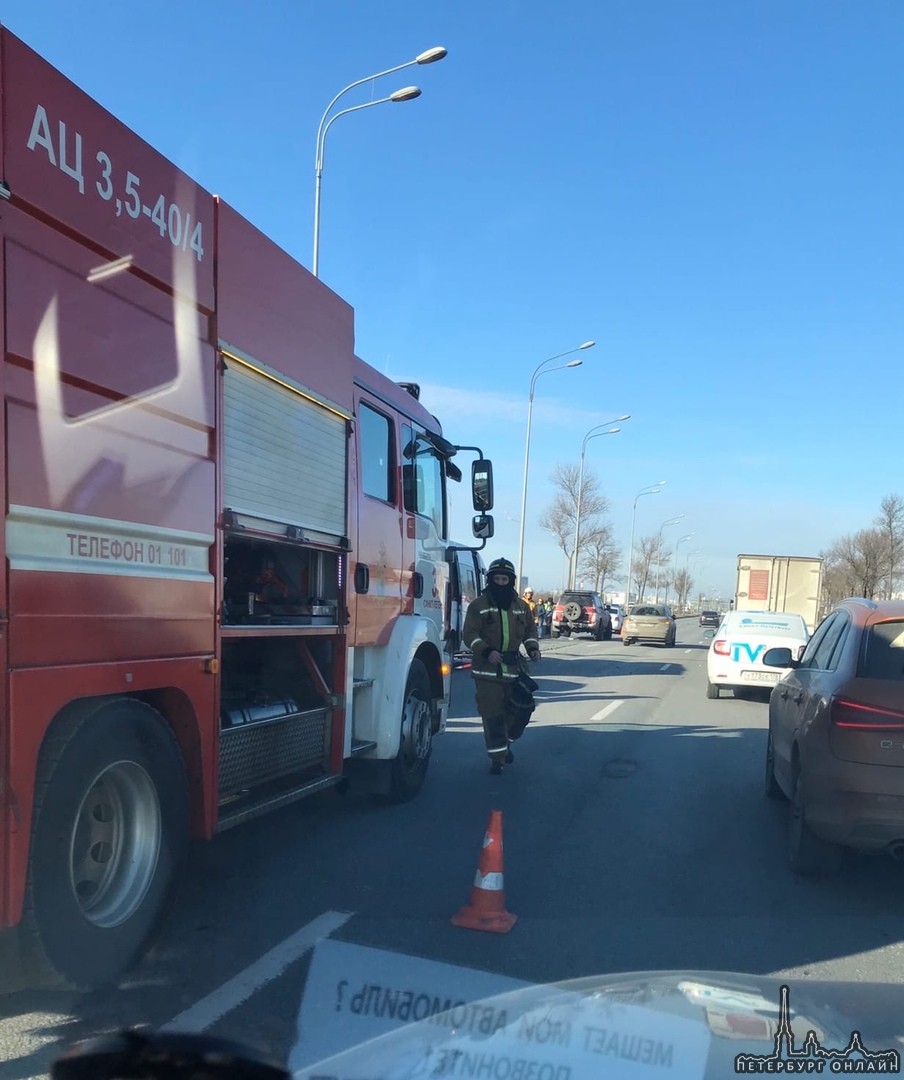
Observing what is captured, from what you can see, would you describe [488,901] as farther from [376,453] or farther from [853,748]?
[376,453]

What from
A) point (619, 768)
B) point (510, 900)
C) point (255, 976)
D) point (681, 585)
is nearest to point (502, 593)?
point (619, 768)

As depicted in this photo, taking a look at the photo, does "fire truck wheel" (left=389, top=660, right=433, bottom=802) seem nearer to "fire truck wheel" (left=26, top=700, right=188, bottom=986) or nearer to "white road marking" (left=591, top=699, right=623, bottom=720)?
"fire truck wheel" (left=26, top=700, right=188, bottom=986)

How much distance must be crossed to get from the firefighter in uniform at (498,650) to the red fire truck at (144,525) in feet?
9.38

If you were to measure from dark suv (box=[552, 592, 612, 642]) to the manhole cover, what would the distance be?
92.2ft

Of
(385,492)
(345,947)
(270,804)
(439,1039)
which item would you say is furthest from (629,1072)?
(385,492)

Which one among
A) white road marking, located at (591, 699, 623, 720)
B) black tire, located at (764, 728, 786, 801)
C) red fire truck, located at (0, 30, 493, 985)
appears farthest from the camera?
white road marking, located at (591, 699, 623, 720)

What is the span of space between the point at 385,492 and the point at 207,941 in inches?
140

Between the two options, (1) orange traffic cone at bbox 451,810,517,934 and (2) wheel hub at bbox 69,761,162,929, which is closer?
(2) wheel hub at bbox 69,761,162,929

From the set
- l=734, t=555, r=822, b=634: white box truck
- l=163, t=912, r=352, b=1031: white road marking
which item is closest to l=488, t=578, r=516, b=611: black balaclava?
l=163, t=912, r=352, b=1031: white road marking

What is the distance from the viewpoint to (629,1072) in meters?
1.95

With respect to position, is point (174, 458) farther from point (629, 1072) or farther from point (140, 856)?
point (629, 1072)

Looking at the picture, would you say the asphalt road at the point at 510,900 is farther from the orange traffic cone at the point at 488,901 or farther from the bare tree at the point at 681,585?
the bare tree at the point at 681,585

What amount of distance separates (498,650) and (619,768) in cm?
166

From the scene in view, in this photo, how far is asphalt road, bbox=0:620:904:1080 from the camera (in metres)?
3.73
